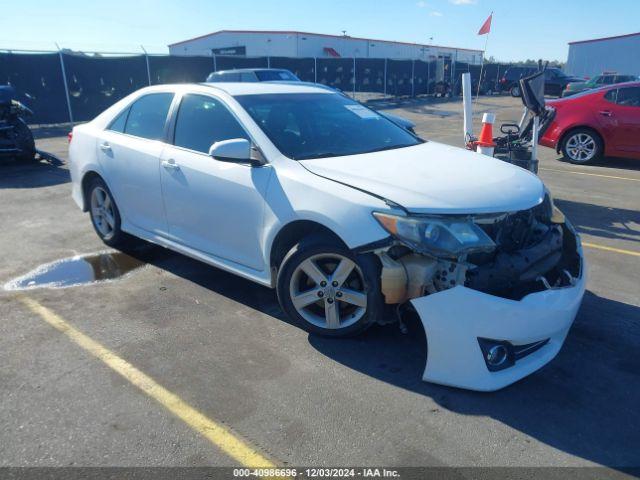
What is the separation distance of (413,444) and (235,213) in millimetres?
2037

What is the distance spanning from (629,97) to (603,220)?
471cm

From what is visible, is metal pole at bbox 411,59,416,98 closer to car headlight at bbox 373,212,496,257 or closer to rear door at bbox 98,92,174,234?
rear door at bbox 98,92,174,234

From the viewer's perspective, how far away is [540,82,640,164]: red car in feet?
31.9

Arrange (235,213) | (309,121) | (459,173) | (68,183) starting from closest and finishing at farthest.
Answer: (459,173), (235,213), (309,121), (68,183)

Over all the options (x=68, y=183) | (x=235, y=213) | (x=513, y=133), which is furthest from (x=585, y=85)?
(x=235, y=213)

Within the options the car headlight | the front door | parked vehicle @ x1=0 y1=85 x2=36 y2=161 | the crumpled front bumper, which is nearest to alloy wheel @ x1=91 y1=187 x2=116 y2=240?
the front door

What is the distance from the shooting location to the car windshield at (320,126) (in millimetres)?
3875

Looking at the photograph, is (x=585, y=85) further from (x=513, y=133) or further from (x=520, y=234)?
(x=520, y=234)

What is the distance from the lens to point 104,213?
539 cm

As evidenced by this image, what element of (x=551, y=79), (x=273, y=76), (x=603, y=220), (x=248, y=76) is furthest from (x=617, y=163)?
(x=551, y=79)

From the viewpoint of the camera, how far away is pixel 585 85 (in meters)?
24.8

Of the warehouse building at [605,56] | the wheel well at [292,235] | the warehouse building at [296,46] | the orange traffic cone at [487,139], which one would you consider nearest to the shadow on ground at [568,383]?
the wheel well at [292,235]

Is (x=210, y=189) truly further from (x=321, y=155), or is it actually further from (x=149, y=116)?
(x=149, y=116)

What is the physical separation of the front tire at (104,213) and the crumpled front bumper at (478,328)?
3495 millimetres
